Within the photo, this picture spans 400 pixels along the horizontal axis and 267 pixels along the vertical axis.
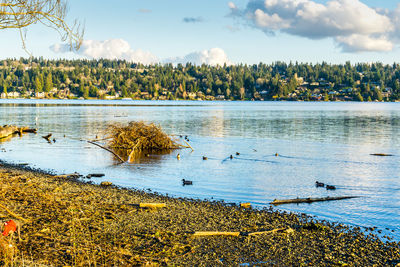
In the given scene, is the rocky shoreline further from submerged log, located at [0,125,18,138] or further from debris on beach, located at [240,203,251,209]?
submerged log, located at [0,125,18,138]

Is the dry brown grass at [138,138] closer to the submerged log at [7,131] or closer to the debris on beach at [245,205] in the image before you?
the debris on beach at [245,205]

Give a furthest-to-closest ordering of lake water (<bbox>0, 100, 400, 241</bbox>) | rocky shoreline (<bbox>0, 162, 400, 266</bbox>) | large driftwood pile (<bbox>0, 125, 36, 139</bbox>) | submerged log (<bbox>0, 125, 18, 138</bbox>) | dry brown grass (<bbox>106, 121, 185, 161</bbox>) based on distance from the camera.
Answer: large driftwood pile (<bbox>0, 125, 36, 139</bbox>), submerged log (<bbox>0, 125, 18, 138</bbox>), dry brown grass (<bbox>106, 121, 185, 161</bbox>), lake water (<bbox>0, 100, 400, 241</bbox>), rocky shoreline (<bbox>0, 162, 400, 266</bbox>)

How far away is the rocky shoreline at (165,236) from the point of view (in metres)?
8.59

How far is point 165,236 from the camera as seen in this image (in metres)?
10.1

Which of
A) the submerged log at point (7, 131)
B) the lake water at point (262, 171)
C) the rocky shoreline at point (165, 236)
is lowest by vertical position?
the lake water at point (262, 171)

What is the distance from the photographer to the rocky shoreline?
28.2 ft

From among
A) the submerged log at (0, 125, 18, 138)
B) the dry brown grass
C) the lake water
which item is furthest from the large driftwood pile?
the dry brown grass

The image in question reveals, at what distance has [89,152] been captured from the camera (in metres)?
30.4

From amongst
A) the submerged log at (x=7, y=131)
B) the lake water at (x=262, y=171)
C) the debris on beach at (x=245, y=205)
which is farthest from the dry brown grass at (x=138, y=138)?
the submerged log at (x=7, y=131)

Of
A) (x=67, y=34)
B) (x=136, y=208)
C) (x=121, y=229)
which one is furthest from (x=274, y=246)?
(x=67, y=34)

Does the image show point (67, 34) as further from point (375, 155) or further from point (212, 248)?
point (375, 155)

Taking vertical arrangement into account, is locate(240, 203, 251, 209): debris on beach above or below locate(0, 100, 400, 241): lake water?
above

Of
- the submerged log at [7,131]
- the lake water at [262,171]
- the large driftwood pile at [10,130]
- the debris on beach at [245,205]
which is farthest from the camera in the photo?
the large driftwood pile at [10,130]

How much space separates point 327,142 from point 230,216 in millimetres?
30711
